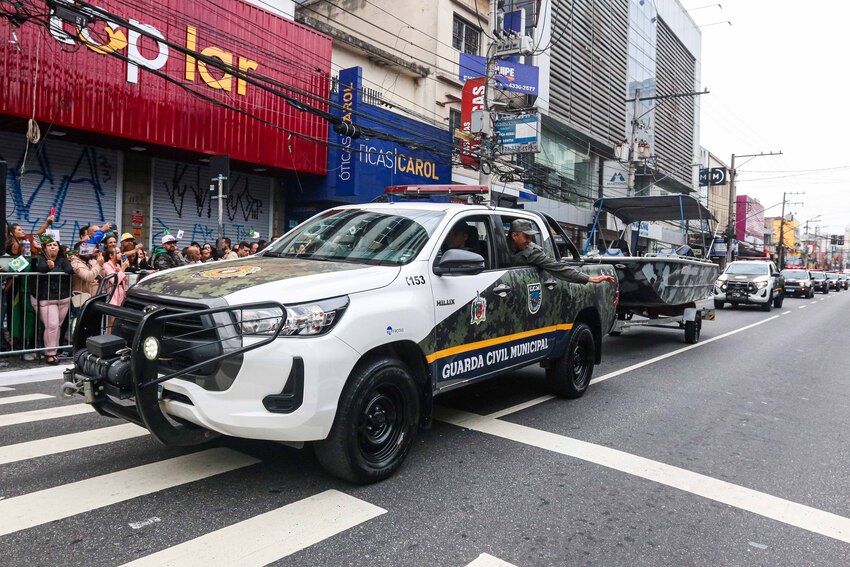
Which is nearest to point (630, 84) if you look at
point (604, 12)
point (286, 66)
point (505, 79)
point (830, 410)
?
point (604, 12)

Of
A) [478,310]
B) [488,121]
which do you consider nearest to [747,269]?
[488,121]

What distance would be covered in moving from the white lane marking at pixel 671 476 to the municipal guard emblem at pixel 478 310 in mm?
1061

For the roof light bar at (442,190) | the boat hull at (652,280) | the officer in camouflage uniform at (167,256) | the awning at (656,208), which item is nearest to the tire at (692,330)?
the boat hull at (652,280)

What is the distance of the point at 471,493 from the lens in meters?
3.95

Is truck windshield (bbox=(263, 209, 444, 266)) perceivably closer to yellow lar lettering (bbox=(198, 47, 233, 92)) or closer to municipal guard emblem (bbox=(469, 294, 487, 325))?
municipal guard emblem (bbox=(469, 294, 487, 325))

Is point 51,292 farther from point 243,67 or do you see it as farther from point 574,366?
point 243,67

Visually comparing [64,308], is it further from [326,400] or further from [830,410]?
[830,410]

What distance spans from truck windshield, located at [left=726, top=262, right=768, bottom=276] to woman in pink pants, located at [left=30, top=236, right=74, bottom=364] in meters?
21.1

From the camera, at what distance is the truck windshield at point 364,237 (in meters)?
4.55

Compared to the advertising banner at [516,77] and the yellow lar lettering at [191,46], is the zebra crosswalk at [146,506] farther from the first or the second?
the advertising banner at [516,77]

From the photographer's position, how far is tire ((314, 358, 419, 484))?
3709mm

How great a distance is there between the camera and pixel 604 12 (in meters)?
30.6

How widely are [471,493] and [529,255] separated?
8.28ft

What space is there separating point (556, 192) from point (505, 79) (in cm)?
1018
